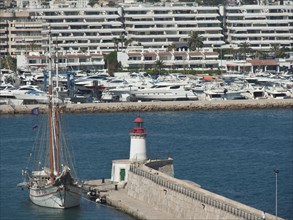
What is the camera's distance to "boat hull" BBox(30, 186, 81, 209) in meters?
47.4

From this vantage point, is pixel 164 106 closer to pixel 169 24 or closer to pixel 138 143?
pixel 138 143

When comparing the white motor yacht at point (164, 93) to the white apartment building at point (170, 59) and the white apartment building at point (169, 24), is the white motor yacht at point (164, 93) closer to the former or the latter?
the white apartment building at point (170, 59)

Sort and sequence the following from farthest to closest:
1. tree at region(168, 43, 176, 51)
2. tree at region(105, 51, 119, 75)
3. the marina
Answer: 1. tree at region(168, 43, 176, 51)
2. tree at region(105, 51, 119, 75)
3. the marina

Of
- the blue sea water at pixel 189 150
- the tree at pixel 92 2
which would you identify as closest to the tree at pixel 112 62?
the tree at pixel 92 2

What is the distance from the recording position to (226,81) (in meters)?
108

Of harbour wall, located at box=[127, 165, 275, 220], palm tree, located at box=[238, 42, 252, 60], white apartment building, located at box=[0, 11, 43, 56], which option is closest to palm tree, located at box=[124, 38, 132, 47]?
white apartment building, located at box=[0, 11, 43, 56]

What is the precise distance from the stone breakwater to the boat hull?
41.5 meters

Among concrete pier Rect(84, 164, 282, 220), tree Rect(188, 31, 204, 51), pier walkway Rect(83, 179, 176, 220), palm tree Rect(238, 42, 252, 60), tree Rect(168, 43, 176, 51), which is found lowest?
palm tree Rect(238, 42, 252, 60)

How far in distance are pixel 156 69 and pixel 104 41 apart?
67.9 feet

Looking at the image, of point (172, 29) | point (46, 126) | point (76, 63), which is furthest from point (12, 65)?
point (46, 126)

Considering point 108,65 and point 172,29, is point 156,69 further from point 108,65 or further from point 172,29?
point 172,29

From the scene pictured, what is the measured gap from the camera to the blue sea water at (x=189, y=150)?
49438mm

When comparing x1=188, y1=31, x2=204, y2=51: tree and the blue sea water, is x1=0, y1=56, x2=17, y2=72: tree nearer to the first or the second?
x1=188, y1=31, x2=204, y2=51: tree

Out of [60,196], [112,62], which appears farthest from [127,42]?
[60,196]
